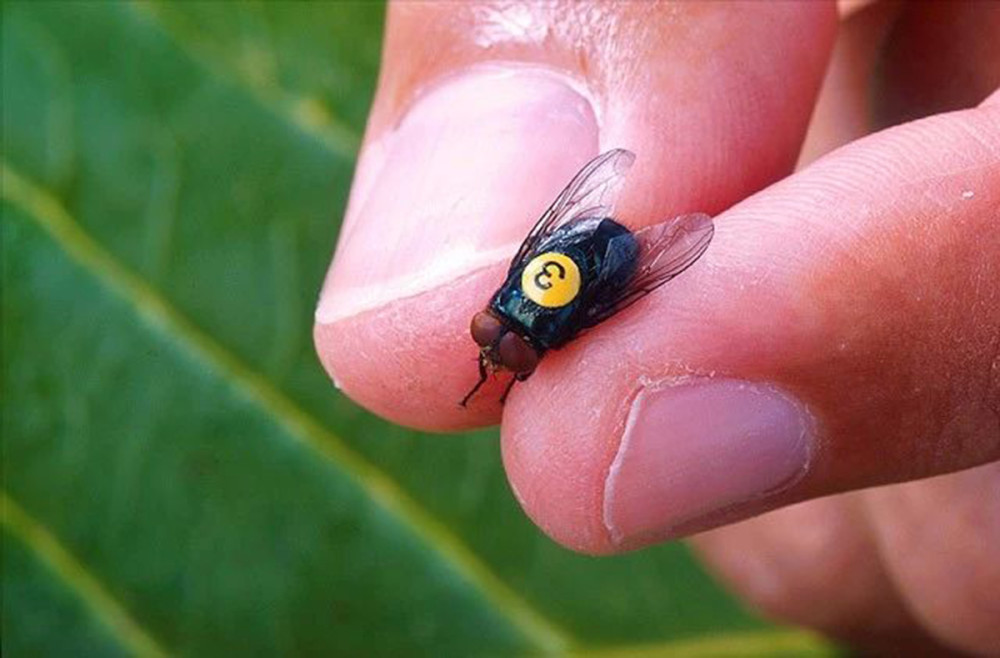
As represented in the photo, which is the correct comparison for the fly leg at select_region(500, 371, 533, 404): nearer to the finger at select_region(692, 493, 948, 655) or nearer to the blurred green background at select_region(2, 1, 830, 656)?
→ the blurred green background at select_region(2, 1, 830, 656)

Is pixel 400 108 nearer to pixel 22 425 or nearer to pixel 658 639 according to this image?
pixel 22 425

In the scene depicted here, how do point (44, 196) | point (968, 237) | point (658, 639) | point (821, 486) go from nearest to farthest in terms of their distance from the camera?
1. point (968, 237)
2. point (821, 486)
3. point (44, 196)
4. point (658, 639)

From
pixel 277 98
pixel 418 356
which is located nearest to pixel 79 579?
pixel 277 98

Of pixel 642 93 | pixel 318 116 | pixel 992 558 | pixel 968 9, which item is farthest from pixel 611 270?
pixel 318 116

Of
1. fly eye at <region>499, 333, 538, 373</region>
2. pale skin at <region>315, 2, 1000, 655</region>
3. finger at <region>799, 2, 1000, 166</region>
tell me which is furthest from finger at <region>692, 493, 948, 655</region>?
fly eye at <region>499, 333, 538, 373</region>

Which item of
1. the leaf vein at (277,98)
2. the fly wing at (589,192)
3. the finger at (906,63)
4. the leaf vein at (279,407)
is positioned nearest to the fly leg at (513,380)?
the fly wing at (589,192)

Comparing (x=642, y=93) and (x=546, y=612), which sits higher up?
(x=642, y=93)

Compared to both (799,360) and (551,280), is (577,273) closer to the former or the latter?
(551,280)
